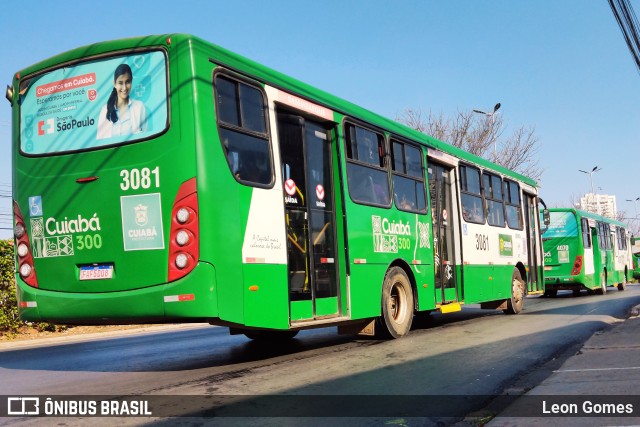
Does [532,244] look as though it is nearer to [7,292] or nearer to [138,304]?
[7,292]

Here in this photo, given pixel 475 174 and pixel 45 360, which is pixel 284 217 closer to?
pixel 45 360

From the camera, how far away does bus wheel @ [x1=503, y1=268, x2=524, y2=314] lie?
15134mm

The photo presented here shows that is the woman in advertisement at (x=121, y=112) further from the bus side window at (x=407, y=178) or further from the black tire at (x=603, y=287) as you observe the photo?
the black tire at (x=603, y=287)

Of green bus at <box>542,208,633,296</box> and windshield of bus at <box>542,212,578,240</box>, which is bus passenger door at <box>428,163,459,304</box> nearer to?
green bus at <box>542,208,633,296</box>

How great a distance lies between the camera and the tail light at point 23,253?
7.11 m

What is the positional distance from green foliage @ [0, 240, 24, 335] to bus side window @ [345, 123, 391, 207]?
8.73m

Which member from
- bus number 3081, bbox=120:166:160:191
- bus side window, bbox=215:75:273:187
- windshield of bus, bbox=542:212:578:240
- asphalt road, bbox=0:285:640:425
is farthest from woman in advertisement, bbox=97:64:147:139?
windshield of bus, bbox=542:212:578:240

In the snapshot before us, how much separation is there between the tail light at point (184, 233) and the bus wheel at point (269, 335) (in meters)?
3.50

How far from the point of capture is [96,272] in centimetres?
671

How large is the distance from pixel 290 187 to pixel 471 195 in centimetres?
651

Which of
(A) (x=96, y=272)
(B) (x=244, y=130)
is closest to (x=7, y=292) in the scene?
(A) (x=96, y=272)

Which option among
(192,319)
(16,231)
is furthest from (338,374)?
(16,231)

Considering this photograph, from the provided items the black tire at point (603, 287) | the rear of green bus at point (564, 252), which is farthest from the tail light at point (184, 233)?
the black tire at point (603, 287)

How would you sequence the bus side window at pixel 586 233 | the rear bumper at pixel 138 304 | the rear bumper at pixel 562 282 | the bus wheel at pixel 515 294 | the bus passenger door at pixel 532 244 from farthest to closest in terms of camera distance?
1. the bus side window at pixel 586 233
2. the rear bumper at pixel 562 282
3. the bus passenger door at pixel 532 244
4. the bus wheel at pixel 515 294
5. the rear bumper at pixel 138 304
